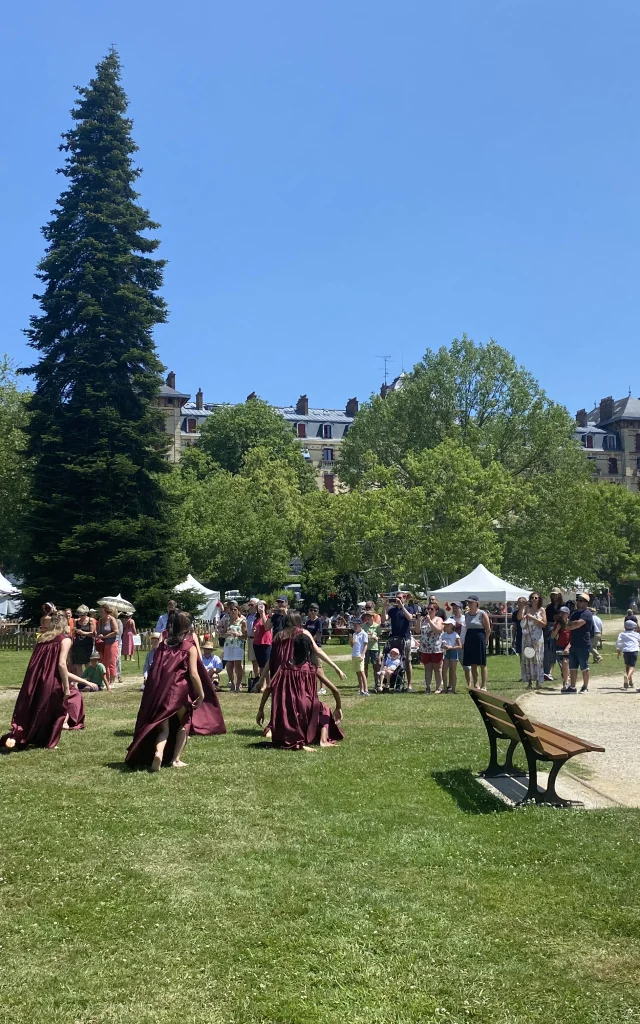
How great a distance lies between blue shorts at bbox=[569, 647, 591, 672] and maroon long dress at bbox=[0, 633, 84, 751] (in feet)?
37.0

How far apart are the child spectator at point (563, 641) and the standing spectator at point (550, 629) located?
11 centimetres

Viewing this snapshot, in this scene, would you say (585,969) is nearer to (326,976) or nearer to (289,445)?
(326,976)

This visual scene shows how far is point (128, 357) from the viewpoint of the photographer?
39000 mm

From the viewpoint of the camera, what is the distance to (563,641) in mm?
21906

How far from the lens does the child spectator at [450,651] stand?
19766mm

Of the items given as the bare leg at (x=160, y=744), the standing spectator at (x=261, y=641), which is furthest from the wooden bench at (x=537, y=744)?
the standing spectator at (x=261, y=641)

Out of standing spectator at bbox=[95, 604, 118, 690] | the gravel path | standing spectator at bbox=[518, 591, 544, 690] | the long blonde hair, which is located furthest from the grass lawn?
standing spectator at bbox=[95, 604, 118, 690]

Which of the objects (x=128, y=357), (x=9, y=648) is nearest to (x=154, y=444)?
(x=128, y=357)

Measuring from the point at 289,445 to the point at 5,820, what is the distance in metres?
75.5

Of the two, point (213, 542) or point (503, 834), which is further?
point (213, 542)

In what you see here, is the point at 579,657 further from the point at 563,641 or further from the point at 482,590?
the point at 482,590

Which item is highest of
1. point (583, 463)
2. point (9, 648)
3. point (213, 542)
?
point (583, 463)

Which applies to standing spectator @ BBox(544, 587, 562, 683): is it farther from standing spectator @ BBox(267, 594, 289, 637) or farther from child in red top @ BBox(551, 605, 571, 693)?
standing spectator @ BBox(267, 594, 289, 637)

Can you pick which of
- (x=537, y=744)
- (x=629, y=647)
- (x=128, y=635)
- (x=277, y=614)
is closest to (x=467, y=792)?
(x=537, y=744)
